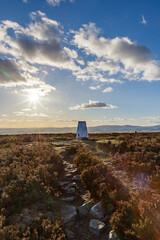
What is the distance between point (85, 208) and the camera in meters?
6.64

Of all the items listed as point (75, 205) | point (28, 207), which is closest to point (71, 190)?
point (75, 205)

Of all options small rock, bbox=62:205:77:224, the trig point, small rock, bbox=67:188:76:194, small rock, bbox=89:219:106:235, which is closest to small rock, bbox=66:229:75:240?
small rock, bbox=62:205:77:224

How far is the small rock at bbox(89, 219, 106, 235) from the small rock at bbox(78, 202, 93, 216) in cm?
59

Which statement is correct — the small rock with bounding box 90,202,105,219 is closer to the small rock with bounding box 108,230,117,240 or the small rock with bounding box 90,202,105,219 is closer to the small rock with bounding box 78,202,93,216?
the small rock with bounding box 78,202,93,216

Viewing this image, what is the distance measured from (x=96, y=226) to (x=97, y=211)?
730 mm

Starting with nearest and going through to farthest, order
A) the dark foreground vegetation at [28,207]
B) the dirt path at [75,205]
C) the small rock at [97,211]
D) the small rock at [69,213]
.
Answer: the dark foreground vegetation at [28,207], the dirt path at [75,205], the small rock at [69,213], the small rock at [97,211]

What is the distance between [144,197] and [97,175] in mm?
2630

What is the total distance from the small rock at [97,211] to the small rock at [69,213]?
72 centimetres

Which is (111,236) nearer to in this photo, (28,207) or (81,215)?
(81,215)

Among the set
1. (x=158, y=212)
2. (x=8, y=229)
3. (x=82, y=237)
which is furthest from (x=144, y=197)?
(x=8, y=229)

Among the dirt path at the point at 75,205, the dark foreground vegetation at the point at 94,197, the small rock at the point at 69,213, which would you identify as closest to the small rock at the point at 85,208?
the dirt path at the point at 75,205

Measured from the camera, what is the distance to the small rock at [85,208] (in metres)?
6.49

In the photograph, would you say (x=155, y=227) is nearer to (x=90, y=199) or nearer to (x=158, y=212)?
(x=158, y=212)

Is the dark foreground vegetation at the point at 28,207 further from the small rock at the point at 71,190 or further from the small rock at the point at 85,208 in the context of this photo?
the small rock at the point at 85,208
